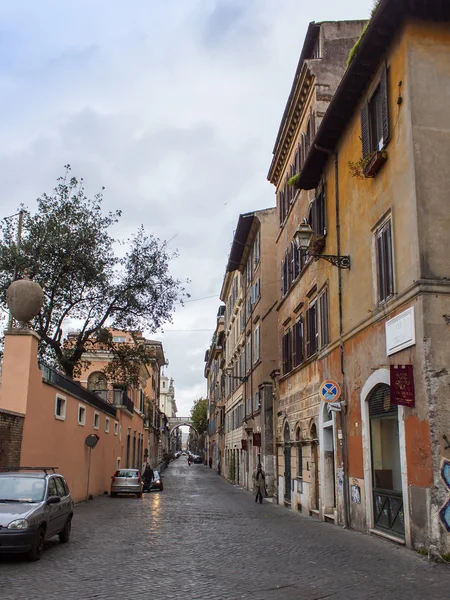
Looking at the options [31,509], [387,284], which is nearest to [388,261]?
[387,284]

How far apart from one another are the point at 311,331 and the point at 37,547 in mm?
12353

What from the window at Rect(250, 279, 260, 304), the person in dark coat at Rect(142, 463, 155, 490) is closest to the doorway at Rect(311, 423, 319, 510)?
the window at Rect(250, 279, 260, 304)

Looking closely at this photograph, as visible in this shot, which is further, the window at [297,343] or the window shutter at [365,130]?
the window at [297,343]

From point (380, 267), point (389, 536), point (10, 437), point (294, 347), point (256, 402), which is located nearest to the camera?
point (389, 536)

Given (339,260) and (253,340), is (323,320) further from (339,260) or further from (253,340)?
(253,340)

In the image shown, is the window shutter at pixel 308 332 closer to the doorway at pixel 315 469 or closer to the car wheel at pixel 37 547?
the doorway at pixel 315 469

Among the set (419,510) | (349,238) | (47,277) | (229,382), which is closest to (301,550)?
(419,510)

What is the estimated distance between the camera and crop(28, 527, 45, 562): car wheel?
10172mm

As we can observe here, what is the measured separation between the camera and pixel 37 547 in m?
10.4

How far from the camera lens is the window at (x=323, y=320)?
1850 cm

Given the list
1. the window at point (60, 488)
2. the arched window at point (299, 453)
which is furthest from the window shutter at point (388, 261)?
the arched window at point (299, 453)

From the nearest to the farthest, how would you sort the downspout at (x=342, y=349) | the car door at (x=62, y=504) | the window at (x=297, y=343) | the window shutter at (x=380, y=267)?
the car door at (x=62, y=504) < the window shutter at (x=380, y=267) < the downspout at (x=342, y=349) < the window at (x=297, y=343)

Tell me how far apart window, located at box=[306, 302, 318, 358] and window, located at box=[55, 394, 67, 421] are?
8.69 m

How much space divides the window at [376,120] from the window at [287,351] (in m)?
10.9
